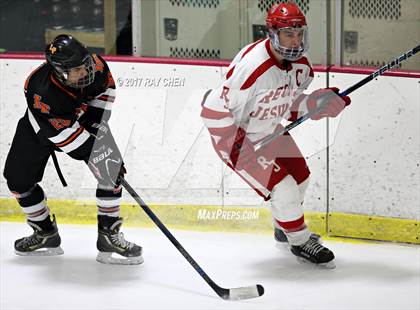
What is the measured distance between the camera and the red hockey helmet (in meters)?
3.42

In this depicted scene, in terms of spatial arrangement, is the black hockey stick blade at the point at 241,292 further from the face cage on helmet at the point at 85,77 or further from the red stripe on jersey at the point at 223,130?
the face cage on helmet at the point at 85,77

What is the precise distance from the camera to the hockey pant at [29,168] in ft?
12.2

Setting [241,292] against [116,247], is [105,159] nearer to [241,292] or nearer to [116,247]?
[116,247]

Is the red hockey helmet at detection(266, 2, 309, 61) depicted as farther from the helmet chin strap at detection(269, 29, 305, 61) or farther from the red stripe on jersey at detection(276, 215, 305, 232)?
the red stripe on jersey at detection(276, 215, 305, 232)

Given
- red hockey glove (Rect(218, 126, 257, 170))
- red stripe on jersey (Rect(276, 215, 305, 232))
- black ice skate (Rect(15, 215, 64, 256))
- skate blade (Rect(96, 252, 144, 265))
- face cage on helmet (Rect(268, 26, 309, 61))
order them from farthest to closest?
black ice skate (Rect(15, 215, 64, 256)) < skate blade (Rect(96, 252, 144, 265)) < red stripe on jersey (Rect(276, 215, 305, 232)) < red hockey glove (Rect(218, 126, 257, 170)) < face cage on helmet (Rect(268, 26, 309, 61))

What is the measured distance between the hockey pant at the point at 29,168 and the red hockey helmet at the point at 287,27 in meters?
0.87

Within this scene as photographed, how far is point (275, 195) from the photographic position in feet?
11.8

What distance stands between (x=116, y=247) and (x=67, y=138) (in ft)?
1.85

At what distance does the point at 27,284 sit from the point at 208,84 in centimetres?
129

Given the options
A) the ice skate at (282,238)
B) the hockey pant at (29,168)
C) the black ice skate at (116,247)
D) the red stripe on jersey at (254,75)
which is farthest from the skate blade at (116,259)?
the red stripe on jersey at (254,75)

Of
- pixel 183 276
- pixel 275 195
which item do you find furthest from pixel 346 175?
pixel 183 276

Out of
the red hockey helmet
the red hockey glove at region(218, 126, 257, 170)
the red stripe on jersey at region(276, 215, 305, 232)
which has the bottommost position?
the red stripe on jersey at region(276, 215, 305, 232)

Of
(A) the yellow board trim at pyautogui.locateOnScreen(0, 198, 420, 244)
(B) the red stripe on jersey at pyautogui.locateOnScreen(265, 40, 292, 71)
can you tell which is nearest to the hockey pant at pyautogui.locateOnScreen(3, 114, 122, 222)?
(A) the yellow board trim at pyautogui.locateOnScreen(0, 198, 420, 244)

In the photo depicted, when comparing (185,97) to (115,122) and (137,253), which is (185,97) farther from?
(137,253)
